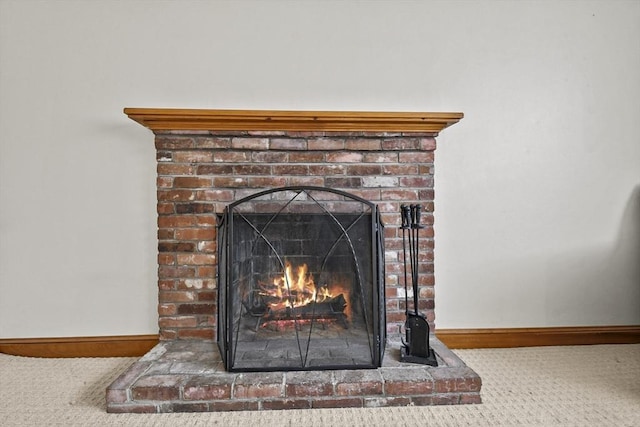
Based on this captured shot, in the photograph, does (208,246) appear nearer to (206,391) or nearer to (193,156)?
(193,156)

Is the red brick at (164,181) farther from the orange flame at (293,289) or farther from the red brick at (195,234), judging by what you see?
the orange flame at (293,289)

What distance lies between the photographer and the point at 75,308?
192cm

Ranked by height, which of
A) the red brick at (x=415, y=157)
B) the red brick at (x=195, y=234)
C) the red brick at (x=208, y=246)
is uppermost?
the red brick at (x=415, y=157)

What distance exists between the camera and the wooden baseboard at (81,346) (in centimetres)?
191

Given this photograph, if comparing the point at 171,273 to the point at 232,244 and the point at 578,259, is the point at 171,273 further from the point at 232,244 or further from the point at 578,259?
the point at 578,259

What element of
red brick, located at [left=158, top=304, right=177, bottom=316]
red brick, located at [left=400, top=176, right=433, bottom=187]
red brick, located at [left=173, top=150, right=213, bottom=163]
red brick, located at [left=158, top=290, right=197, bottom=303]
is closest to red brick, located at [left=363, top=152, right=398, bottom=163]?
red brick, located at [left=400, top=176, right=433, bottom=187]

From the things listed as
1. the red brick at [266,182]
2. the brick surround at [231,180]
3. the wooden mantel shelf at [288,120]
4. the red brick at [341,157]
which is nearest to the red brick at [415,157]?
the brick surround at [231,180]

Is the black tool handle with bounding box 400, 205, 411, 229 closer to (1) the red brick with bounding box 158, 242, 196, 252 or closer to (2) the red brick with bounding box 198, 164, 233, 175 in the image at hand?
(2) the red brick with bounding box 198, 164, 233, 175

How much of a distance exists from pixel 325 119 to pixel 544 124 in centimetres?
123

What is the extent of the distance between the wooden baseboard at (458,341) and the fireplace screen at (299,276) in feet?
1.84

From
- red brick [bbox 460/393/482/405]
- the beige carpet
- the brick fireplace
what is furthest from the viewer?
the brick fireplace

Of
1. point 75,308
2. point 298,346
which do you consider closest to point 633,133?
point 298,346

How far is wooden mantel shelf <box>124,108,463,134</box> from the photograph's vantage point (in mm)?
1724

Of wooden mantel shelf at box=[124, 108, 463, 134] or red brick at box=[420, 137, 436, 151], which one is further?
red brick at box=[420, 137, 436, 151]
